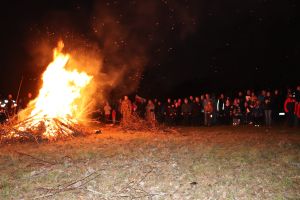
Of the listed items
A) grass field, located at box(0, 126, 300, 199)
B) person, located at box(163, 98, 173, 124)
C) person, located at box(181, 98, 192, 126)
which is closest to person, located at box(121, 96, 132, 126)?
person, located at box(163, 98, 173, 124)

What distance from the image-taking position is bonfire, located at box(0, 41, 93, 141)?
12711 millimetres

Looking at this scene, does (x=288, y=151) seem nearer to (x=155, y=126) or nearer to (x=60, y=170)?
(x=60, y=170)

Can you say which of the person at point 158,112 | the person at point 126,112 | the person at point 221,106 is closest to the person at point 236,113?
the person at point 221,106

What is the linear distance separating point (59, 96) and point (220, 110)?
7.86 m

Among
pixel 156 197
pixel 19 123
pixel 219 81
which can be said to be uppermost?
pixel 219 81

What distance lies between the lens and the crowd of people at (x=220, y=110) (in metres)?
15.8

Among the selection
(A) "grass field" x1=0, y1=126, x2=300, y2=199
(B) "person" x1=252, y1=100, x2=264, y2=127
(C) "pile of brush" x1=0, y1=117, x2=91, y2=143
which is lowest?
(A) "grass field" x1=0, y1=126, x2=300, y2=199

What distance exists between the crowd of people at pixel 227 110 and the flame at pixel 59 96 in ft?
8.08

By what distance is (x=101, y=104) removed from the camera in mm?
22594

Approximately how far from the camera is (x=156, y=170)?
7.30 metres

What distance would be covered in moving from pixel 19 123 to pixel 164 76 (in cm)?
2152

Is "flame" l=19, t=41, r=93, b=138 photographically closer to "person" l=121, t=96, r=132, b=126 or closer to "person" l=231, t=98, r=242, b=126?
"person" l=121, t=96, r=132, b=126

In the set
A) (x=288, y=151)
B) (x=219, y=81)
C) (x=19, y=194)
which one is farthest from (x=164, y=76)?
(x=19, y=194)

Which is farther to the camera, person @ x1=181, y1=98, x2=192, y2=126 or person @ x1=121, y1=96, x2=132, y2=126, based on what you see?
person @ x1=181, y1=98, x2=192, y2=126
